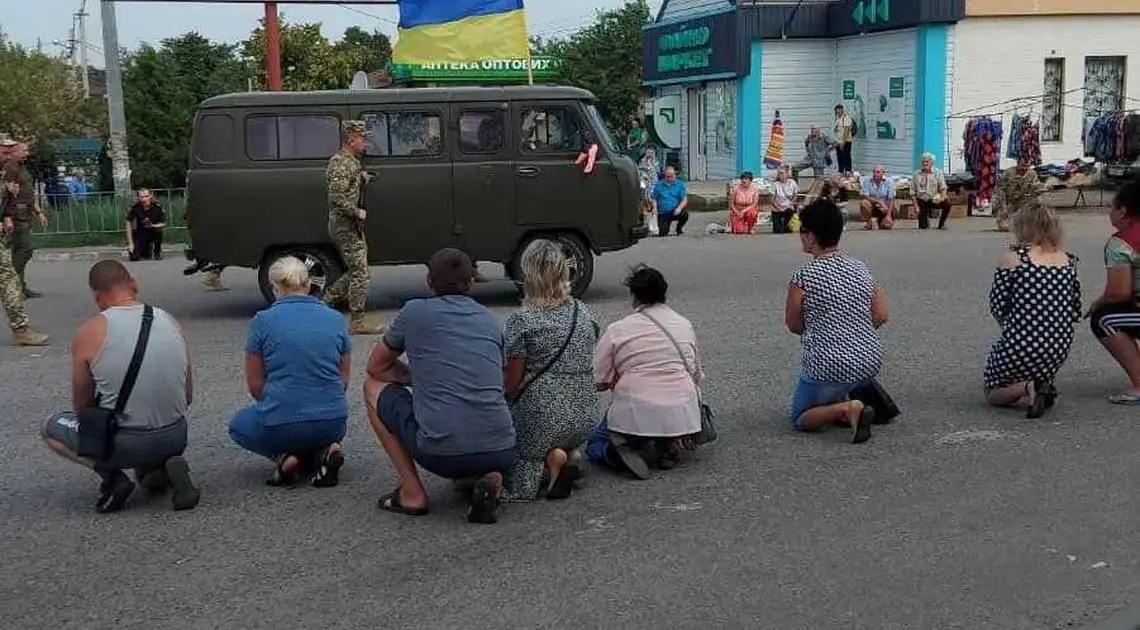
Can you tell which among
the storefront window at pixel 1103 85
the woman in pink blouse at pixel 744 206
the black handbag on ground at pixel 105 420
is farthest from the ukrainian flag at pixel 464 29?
the storefront window at pixel 1103 85

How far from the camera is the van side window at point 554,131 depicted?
13.5 meters

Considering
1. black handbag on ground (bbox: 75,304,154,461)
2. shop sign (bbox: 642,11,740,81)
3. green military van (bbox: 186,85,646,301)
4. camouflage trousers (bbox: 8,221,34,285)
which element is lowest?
black handbag on ground (bbox: 75,304,154,461)

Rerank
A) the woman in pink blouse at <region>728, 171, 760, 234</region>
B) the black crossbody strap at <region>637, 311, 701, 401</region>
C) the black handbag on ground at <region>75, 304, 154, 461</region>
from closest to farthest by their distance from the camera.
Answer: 1. the black handbag on ground at <region>75, 304, 154, 461</region>
2. the black crossbody strap at <region>637, 311, 701, 401</region>
3. the woman in pink blouse at <region>728, 171, 760, 234</region>

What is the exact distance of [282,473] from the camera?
6871 mm

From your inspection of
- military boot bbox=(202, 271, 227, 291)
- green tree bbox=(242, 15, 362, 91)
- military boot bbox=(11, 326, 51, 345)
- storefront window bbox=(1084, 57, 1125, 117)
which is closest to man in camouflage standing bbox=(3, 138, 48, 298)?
military boot bbox=(11, 326, 51, 345)

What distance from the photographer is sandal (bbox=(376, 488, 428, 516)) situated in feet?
20.9

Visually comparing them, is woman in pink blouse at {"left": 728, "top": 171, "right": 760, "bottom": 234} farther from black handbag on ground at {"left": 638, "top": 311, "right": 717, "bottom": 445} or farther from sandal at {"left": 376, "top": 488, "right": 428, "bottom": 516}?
sandal at {"left": 376, "top": 488, "right": 428, "bottom": 516}

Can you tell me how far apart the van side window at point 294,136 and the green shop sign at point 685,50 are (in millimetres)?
20958

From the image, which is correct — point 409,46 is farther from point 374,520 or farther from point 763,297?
point 374,520

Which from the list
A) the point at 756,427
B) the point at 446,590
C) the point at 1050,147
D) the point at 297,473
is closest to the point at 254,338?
the point at 297,473

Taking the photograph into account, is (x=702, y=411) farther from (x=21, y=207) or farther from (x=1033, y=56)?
(x=1033, y=56)

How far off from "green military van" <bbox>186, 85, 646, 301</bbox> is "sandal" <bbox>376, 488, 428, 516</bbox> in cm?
683

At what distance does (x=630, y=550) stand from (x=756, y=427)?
8.08ft

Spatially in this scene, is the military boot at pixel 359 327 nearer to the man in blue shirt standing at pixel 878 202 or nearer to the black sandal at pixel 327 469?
the black sandal at pixel 327 469
